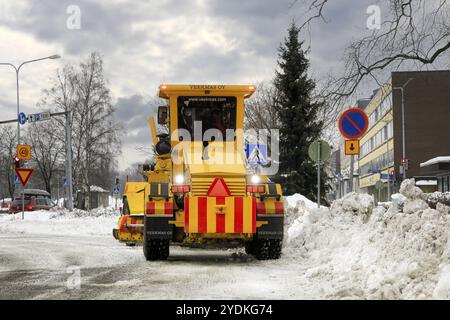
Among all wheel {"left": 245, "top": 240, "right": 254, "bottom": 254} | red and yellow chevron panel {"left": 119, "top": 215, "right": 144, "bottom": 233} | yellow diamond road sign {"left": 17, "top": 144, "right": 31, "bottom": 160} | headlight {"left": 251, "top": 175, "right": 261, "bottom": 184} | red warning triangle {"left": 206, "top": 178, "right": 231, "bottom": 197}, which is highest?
yellow diamond road sign {"left": 17, "top": 144, "right": 31, "bottom": 160}

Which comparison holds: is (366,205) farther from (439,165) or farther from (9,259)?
(439,165)

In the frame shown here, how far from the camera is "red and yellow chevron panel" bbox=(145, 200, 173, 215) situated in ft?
36.4

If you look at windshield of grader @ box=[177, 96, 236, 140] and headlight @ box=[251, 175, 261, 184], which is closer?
headlight @ box=[251, 175, 261, 184]

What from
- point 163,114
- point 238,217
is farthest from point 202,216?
point 163,114

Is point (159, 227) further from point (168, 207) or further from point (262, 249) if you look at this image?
point (262, 249)

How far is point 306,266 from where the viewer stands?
1038 cm

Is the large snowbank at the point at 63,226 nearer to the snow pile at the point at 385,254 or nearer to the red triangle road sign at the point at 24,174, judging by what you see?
the red triangle road sign at the point at 24,174

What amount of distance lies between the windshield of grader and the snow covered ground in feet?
8.48

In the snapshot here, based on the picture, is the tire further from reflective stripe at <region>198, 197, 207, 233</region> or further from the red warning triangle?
reflective stripe at <region>198, 197, 207, 233</region>

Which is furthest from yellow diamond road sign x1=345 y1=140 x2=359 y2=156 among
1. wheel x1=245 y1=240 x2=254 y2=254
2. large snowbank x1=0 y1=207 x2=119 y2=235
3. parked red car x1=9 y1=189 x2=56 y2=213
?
parked red car x1=9 y1=189 x2=56 y2=213
